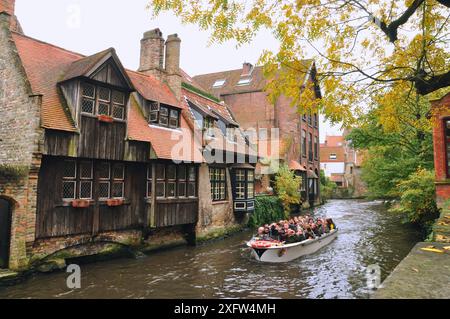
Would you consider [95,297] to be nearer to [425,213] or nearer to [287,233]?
[287,233]

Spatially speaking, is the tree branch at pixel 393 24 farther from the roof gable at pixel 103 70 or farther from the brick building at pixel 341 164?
the brick building at pixel 341 164

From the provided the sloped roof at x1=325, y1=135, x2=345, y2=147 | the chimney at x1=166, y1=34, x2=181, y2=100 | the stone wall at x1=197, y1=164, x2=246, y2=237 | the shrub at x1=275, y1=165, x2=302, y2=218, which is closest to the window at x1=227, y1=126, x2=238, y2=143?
the stone wall at x1=197, y1=164, x2=246, y2=237

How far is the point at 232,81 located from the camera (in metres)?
40.7

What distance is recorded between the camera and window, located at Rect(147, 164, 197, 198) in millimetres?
15523

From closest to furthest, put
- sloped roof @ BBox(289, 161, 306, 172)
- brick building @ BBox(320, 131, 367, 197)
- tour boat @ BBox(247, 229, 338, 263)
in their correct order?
1. tour boat @ BBox(247, 229, 338, 263)
2. sloped roof @ BBox(289, 161, 306, 172)
3. brick building @ BBox(320, 131, 367, 197)

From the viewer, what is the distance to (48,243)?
11.6 metres

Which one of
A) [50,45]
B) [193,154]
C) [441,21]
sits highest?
[50,45]

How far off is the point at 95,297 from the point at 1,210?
4819mm

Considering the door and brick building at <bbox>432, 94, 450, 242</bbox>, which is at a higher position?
brick building at <bbox>432, 94, 450, 242</bbox>

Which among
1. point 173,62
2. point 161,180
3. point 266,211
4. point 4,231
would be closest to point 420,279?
point 4,231

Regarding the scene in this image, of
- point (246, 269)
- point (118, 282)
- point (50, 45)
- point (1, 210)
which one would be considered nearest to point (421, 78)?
point (246, 269)

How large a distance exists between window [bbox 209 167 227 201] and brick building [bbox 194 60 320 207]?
10738 millimetres

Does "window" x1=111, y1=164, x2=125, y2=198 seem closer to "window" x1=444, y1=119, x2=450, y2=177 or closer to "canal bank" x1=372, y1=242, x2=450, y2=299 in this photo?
"canal bank" x1=372, y1=242, x2=450, y2=299

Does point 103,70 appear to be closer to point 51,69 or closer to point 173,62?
point 51,69
